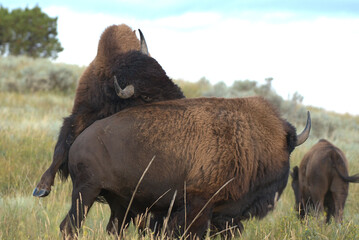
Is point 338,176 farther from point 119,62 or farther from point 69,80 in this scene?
point 69,80

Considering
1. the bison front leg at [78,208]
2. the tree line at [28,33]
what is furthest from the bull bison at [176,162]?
the tree line at [28,33]

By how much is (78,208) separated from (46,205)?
279cm

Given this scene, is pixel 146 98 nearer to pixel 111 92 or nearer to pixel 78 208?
pixel 111 92

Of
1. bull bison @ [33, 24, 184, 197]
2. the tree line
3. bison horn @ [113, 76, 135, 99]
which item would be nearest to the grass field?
bull bison @ [33, 24, 184, 197]

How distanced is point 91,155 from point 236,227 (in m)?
1.68

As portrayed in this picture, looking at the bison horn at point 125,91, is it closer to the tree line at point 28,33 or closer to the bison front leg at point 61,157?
the bison front leg at point 61,157

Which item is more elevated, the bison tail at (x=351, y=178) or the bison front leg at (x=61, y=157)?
the bison front leg at (x=61, y=157)

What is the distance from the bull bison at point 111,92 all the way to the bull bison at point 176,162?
15cm

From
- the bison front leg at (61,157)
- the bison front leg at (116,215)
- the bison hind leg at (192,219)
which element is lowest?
the bison front leg at (116,215)

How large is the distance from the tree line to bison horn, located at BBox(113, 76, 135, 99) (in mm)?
30913

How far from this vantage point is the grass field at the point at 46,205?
16.2 feet

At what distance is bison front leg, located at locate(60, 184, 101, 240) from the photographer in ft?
14.0

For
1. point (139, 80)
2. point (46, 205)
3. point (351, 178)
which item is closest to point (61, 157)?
point (139, 80)

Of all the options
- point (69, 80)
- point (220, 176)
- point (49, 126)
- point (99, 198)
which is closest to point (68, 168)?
point (99, 198)
